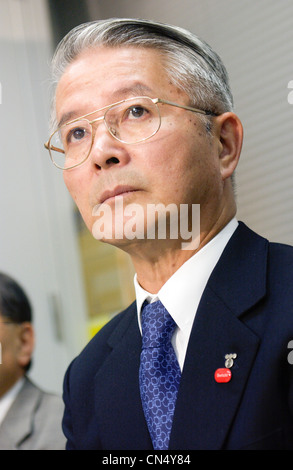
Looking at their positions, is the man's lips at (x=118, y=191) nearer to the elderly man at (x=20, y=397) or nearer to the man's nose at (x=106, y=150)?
the man's nose at (x=106, y=150)

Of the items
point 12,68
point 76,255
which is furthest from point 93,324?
point 12,68

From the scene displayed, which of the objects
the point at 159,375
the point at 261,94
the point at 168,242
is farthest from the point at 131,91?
the point at 261,94

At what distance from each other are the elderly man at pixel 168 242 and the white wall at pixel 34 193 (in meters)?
1.15

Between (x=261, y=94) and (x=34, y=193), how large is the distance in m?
1.07

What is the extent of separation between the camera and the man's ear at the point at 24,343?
1.83m

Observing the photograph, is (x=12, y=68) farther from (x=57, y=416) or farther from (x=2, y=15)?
(x=57, y=416)

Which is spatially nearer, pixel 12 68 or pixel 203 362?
pixel 203 362

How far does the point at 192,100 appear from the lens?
47.4 inches

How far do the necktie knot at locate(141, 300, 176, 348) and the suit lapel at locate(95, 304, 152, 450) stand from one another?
0.20ft

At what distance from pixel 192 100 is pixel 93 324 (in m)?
1.41

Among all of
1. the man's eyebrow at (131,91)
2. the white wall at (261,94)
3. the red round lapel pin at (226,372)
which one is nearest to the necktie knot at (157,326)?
the red round lapel pin at (226,372)
